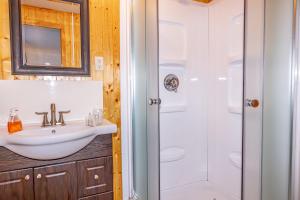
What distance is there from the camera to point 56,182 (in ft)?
4.33

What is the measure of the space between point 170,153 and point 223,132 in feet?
2.01

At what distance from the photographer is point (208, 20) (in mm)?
2307

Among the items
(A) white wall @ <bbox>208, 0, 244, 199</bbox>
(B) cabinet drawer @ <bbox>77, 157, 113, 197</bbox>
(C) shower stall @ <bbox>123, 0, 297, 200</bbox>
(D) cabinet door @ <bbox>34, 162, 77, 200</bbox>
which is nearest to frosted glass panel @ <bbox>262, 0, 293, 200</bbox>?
(C) shower stall @ <bbox>123, 0, 297, 200</bbox>

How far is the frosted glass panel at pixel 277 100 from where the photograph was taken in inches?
43.6

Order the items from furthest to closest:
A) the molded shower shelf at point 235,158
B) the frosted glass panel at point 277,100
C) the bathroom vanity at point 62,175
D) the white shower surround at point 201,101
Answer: the white shower surround at point 201,101, the molded shower shelf at point 235,158, the bathroom vanity at point 62,175, the frosted glass panel at point 277,100

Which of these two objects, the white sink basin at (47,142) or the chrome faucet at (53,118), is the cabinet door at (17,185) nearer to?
the white sink basin at (47,142)

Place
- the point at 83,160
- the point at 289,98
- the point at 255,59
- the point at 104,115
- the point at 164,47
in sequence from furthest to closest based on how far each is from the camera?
the point at 164,47 < the point at 104,115 < the point at 83,160 < the point at 255,59 < the point at 289,98

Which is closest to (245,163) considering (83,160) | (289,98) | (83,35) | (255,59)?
(289,98)

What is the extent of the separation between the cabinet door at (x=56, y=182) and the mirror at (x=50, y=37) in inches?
27.7

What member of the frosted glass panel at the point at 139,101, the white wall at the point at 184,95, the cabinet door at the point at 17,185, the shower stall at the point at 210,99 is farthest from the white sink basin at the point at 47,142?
the white wall at the point at 184,95

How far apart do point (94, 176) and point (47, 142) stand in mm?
461

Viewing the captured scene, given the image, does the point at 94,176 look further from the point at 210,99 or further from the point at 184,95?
the point at 210,99

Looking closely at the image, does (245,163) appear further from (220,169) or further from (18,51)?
(18,51)

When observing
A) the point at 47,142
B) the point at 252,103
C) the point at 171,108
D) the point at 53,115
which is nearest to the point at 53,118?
the point at 53,115
